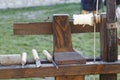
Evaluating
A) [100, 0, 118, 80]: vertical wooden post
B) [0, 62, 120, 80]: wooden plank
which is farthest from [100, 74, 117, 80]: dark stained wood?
[0, 62, 120, 80]: wooden plank

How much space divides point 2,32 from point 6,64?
20.0 feet

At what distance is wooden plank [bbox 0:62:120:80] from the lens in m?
1.92

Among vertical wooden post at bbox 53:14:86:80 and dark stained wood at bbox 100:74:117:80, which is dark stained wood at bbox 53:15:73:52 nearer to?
vertical wooden post at bbox 53:14:86:80

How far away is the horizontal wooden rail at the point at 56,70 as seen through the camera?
75.7 inches

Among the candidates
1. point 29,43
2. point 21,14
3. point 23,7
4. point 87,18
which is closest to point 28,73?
point 87,18

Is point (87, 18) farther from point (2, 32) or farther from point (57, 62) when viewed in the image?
point (2, 32)

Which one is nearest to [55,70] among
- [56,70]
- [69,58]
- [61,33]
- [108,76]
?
[56,70]

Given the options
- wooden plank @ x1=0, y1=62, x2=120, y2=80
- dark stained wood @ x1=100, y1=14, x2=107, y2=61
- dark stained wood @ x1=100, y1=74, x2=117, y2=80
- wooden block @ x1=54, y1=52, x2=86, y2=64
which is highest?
dark stained wood @ x1=100, y1=14, x2=107, y2=61

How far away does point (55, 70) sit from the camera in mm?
1943

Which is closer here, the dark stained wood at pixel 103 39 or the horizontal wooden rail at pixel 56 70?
the horizontal wooden rail at pixel 56 70

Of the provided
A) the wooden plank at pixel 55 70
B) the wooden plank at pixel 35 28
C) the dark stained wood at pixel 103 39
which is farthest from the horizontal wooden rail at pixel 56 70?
the wooden plank at pixel 35 28

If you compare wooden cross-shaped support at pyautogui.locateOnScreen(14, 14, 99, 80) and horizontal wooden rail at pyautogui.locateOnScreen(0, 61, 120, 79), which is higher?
wooden cross-shaped support at pyautogui.locateOnScreen(14, 14, 99, 80)

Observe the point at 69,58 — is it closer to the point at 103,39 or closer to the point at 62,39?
the point at 62,39

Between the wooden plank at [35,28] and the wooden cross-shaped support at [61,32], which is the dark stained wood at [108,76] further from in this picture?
the wooden plank at [35,28]
